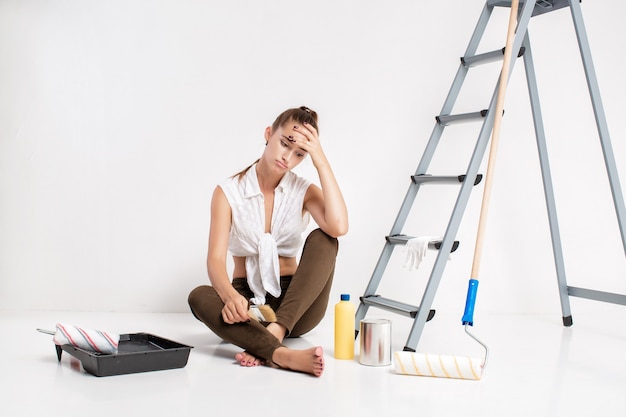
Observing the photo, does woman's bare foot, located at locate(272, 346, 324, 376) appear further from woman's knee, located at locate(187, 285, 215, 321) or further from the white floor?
woman's knee, located at locate(187, 285, 215, 321)

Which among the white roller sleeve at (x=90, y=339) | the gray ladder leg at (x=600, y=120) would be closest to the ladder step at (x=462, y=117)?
the gray ladder leg at (x=600, y=120)

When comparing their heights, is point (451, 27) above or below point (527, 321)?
above

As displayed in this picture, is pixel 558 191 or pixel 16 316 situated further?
pixel 558 191

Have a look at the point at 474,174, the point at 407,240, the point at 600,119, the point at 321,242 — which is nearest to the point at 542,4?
the point at 600,119

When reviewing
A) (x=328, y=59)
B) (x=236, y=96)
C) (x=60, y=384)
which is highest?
(x=328, y=59)

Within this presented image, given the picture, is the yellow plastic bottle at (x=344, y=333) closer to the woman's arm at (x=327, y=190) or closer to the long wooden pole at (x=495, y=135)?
the woman's arm at (x=327, y=190)

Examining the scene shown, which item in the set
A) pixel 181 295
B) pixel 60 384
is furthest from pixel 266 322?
pixel 181 295

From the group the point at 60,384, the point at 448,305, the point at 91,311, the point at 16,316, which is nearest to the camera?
the point at 60,384

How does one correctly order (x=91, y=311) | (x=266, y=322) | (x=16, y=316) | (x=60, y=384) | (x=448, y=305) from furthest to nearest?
(x=448, y=305) < (x=91, y=311) < (x=16, y=316) < (x=266, y=322) < (x=60, y=384)

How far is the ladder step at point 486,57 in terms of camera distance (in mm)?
2811

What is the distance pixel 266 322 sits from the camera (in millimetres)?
2584

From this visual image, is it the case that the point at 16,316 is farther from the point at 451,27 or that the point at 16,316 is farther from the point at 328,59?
the point at 451,27

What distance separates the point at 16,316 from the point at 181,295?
83 centimetres

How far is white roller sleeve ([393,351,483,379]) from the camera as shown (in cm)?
226
